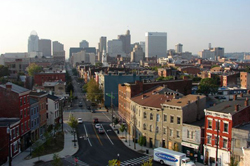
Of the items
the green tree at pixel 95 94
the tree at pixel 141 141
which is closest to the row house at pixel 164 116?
the tree at pixel 141 141

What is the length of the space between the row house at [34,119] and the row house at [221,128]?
95.3 ft

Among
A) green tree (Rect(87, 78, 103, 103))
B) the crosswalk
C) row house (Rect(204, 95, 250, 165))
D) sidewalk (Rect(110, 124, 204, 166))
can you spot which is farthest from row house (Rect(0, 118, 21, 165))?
green tree (Rect(87, 78, 103, 103))

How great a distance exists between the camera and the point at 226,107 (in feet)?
140

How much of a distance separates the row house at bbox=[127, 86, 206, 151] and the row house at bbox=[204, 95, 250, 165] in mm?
4581

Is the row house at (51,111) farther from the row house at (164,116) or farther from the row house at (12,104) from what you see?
the row house at (164,116)

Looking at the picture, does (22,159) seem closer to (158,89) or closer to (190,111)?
(190,111)

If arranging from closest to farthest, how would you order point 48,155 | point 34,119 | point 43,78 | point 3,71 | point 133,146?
point 48,155 < point 133,146 < point 34,119 < point 43,78 < point 3,71

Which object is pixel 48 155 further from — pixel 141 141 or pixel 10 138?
pixel 141 141

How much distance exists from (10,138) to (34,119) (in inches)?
470

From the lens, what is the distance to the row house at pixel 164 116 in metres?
46.2

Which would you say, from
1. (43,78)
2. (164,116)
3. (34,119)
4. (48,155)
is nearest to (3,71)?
(43,78)

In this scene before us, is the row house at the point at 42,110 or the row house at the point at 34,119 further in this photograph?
the row house at the point at 42,110

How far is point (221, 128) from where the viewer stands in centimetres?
4025

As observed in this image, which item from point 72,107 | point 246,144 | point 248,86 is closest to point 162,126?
point 246,144
